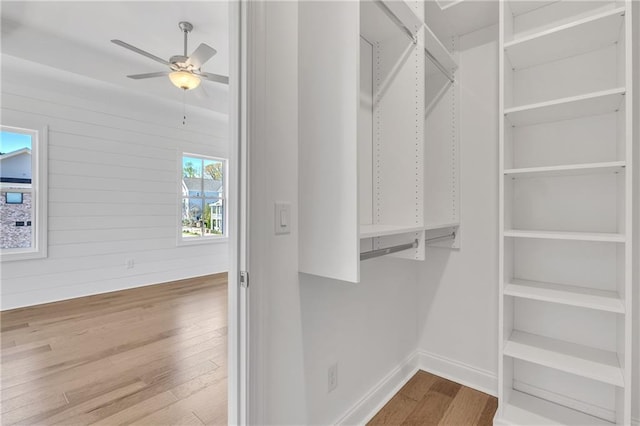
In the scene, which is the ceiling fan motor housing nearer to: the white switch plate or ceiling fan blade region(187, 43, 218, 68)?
ceiling fan blade region(187, 43, 218, 68)

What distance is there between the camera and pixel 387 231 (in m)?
1.33

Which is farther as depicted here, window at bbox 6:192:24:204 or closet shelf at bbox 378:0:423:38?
window at bbox 6:192:24:204

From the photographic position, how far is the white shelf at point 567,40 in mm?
1434

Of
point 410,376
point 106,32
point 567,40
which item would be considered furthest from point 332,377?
point 106,32

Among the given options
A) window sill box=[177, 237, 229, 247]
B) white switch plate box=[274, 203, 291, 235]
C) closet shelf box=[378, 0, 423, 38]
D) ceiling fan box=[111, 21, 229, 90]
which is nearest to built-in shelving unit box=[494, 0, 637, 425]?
closet shelf box=[378, 0, 423, 38]

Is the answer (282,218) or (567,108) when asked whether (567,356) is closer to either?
(567,108)

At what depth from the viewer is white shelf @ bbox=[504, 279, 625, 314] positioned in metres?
1.43

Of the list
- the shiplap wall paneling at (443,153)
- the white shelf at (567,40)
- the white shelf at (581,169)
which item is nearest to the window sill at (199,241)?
the shiplap wall paneling at (443,153)

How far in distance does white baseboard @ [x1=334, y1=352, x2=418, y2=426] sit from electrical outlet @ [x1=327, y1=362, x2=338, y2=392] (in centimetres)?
20

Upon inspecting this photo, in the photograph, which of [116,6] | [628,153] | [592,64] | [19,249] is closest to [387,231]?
[628,153]

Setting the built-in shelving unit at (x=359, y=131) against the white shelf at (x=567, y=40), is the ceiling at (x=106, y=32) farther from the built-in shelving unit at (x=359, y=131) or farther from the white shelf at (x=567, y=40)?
the white shelf at (x=567, y=40)

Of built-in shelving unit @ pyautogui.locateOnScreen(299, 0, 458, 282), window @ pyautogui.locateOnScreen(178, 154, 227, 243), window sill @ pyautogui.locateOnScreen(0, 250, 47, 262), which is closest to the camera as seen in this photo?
built-in shelving unit @ pyautogui.locateOnScreen(299, 0, 458, 282)

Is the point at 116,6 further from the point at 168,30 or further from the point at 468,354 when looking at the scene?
the point at 468,354

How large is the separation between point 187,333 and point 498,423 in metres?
2.52
